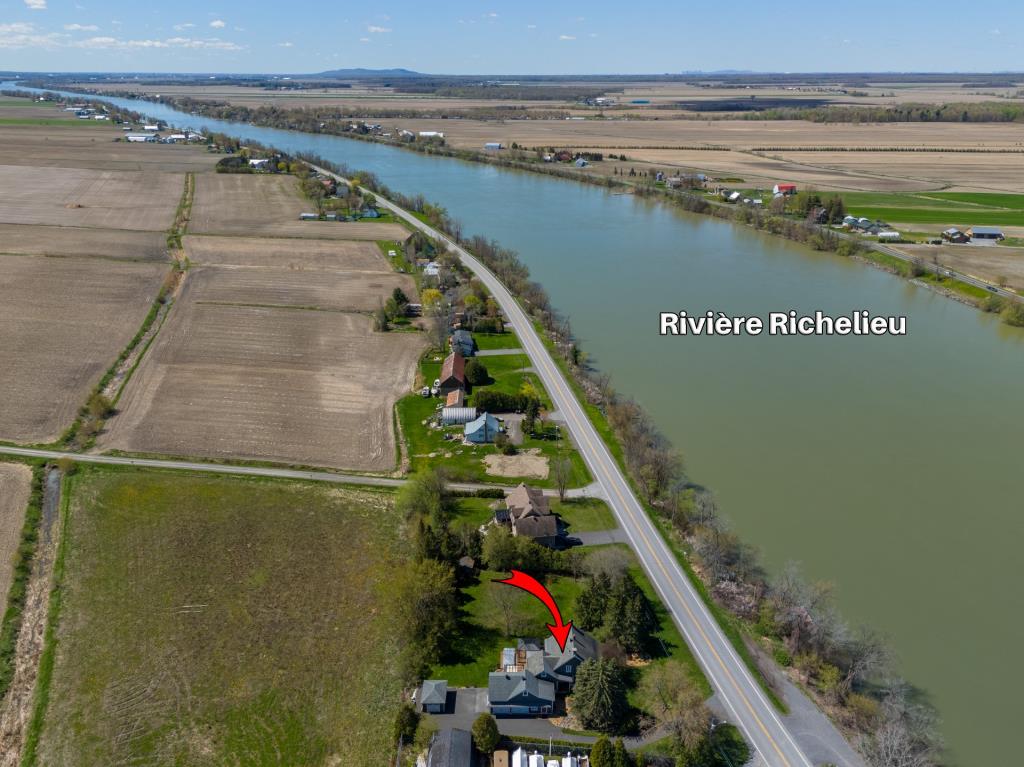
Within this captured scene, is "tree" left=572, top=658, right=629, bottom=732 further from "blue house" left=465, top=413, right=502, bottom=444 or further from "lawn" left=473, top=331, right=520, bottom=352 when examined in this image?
"lawn" left=473, top=331, right=520, bottom=352

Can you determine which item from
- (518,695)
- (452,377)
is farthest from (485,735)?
(452,377)

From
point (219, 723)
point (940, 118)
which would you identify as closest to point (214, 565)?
point (219, 723)

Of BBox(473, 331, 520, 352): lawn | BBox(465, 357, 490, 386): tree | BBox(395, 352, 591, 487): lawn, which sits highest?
BBox(473, 331, 520, 352): lawn

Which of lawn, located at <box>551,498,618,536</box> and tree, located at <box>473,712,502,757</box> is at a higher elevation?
lawn, located at <box>551,498,618,536</box>

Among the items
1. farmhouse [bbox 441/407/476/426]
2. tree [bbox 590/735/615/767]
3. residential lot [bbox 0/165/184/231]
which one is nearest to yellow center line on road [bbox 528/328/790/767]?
tree [bbox 590/735/615/767]

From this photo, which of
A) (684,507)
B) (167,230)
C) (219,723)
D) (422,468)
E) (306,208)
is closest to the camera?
(219,723)

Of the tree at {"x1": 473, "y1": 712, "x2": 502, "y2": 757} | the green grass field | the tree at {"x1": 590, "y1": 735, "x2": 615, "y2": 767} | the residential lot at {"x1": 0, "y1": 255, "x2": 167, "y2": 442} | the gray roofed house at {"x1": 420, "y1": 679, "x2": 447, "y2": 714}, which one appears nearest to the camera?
the tree at {"x1": 590, "y1": 735, "x2": 615, "y2": 767}

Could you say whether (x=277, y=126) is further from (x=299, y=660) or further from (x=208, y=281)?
(x=299, y=660)
